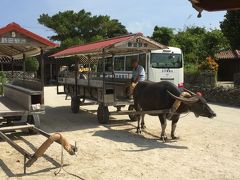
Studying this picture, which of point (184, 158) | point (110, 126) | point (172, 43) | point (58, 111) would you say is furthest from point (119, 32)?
point (184, 158)

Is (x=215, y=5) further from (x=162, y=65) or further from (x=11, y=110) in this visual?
(x=162, y=65)

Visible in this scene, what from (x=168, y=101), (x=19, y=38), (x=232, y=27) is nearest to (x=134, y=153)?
(x=168, y=101)

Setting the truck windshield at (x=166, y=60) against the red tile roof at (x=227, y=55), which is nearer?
the truck windshield at (x=166, y=60)

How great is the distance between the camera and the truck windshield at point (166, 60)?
61.5 ft

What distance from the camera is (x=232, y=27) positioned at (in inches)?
725

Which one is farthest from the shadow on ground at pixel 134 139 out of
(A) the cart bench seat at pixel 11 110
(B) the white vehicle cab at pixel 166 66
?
(B) the white vehicle cab at pixel 166 66

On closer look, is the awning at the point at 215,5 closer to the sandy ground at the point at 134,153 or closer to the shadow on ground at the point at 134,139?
the sandy ground at the point at 134,153

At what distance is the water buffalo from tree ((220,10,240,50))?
30.2 feet

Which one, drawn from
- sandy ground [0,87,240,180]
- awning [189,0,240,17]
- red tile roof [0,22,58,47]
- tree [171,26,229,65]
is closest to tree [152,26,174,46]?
tree [171,26,229,65]

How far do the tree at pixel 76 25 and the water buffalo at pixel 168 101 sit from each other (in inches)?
1223

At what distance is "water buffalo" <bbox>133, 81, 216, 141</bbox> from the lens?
9.03 meters

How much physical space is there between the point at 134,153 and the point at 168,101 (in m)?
2.02

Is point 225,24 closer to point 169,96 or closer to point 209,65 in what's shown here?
point 209,65

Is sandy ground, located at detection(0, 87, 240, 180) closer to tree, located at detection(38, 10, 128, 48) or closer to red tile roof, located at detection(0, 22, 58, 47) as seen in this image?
red tile roof, located at detection(0, 22, 58, 47)
